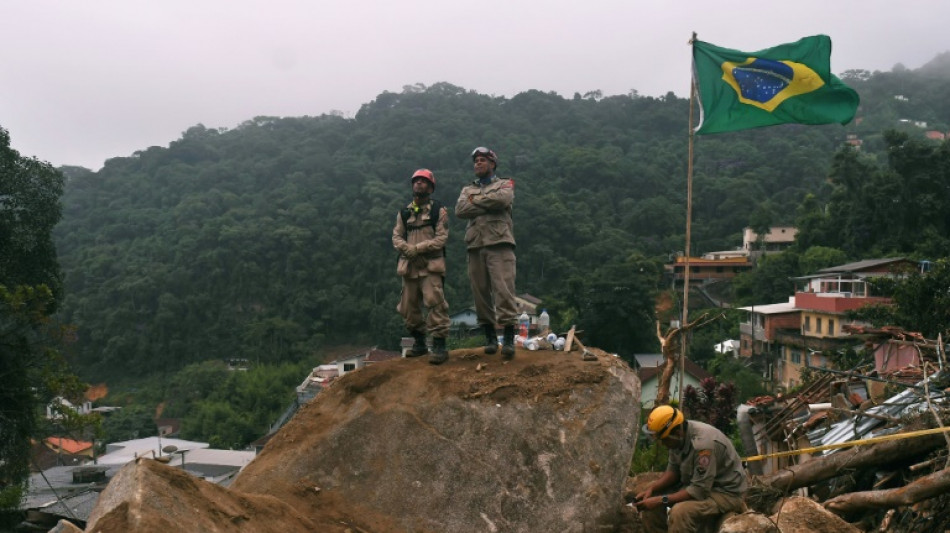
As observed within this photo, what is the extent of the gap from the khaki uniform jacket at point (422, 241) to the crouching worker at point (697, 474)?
3352 millimetres

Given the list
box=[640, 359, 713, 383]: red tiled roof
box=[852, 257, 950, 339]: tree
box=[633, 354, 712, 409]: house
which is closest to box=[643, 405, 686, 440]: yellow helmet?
box=[852, 257, 950, 339]: tree

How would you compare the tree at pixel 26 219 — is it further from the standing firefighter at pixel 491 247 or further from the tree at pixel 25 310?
the standing firefighter at pixel 491 247

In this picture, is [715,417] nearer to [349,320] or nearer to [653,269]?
[653,269]

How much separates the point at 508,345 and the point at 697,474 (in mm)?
2944

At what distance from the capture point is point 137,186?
86.9 meters

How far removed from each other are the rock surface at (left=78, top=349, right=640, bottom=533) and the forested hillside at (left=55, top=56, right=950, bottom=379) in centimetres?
3601

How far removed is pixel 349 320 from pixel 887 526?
56.8 metres

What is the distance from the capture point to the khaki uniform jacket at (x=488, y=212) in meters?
8.24

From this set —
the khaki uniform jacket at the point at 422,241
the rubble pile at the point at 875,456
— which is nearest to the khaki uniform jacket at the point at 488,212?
the khaki uniform jacket at the point at 422,241

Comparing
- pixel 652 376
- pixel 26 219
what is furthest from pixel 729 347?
pixel 26 219

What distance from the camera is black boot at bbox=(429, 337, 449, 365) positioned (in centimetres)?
815

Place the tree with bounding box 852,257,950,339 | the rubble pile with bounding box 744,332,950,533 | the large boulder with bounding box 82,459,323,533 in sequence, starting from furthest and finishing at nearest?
the tree with bounding box 852,257,950,339
the rubble pile with bounding box 744,332,950,533
the large boulder with bounding box 82,459,323,533

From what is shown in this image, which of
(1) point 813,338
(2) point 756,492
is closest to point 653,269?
(1) point 813,338

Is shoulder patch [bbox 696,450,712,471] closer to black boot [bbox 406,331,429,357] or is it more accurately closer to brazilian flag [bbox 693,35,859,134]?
black boot [bbox 406,331,429,357]
